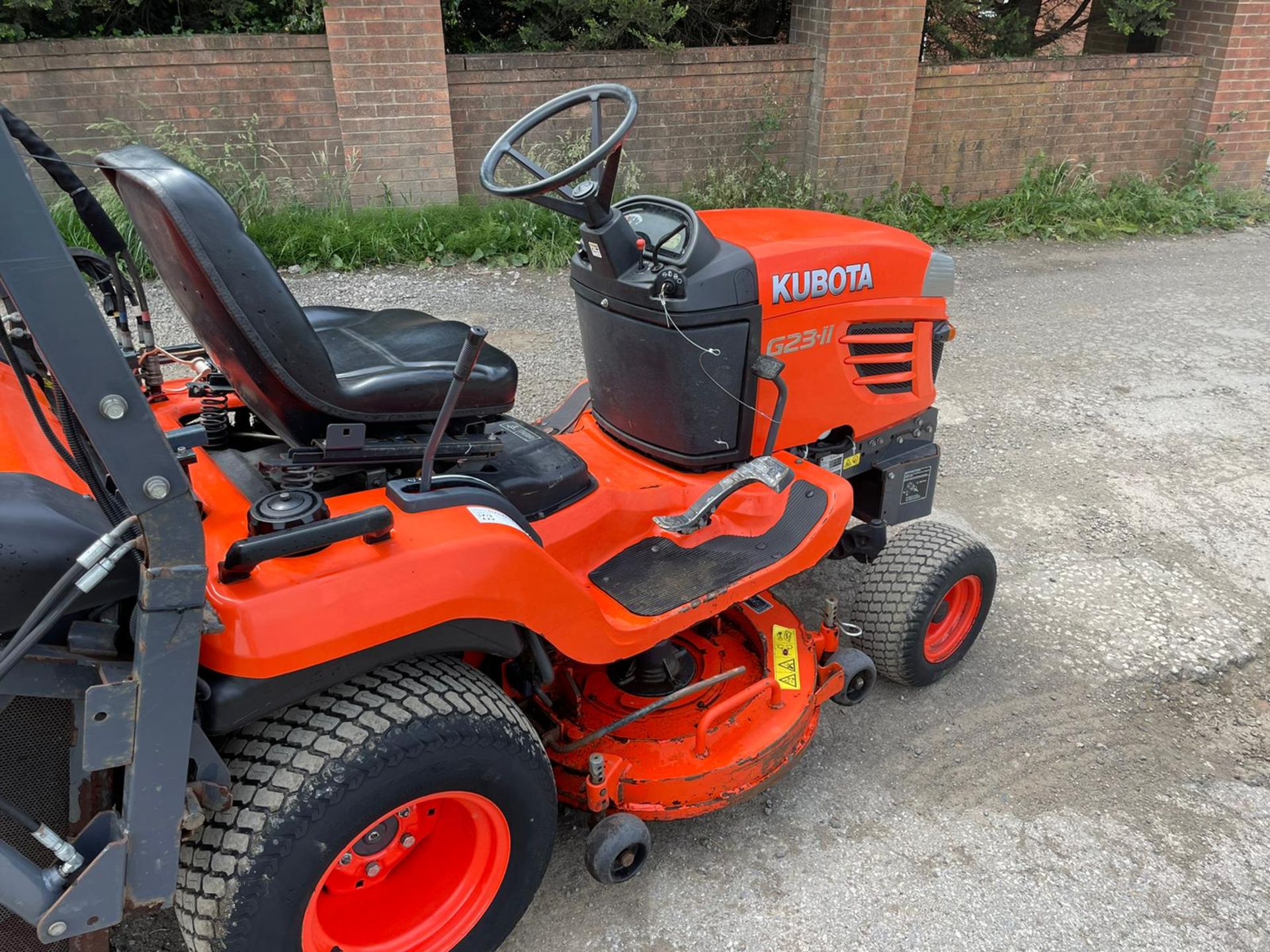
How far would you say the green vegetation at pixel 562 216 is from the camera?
6.63 meters

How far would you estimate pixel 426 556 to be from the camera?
6.22ft

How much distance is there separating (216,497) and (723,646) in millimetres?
1433

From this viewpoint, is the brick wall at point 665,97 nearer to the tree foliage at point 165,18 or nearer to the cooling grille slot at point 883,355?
the tree foliage at point 165,18

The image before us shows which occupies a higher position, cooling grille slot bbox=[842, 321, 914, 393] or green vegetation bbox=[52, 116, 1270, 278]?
cooling grille slot bbox=[842, 321, 914, 393]

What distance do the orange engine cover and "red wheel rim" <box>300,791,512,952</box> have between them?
136cm

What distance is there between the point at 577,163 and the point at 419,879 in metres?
1.82

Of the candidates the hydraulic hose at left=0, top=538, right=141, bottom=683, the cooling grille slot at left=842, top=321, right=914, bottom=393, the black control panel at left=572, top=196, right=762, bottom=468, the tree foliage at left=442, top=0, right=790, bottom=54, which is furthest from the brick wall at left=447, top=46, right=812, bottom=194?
the hydraulic hose at left=0, top=538, right=141, bottom=683

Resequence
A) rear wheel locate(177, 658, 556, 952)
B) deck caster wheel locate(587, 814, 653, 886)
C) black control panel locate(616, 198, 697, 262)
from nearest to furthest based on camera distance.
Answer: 1. rear wheel locate(177, 658, 556, 952)
2. deck caster wheel locate(587, 814, 653, 886)
3. black control panel locate(616, 198, 697, 262)

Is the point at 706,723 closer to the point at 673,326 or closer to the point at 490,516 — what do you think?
the point at 490,516

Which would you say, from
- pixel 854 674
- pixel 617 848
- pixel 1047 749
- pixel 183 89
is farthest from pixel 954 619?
pixel 183 89

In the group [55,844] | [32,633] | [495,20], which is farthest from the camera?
[495,20]

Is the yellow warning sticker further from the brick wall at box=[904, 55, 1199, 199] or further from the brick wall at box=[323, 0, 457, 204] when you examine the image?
the brick wall at box=[904, 55, 1199, 199]

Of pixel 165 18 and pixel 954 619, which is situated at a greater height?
pixel 165 18

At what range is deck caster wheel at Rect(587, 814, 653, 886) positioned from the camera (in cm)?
229
